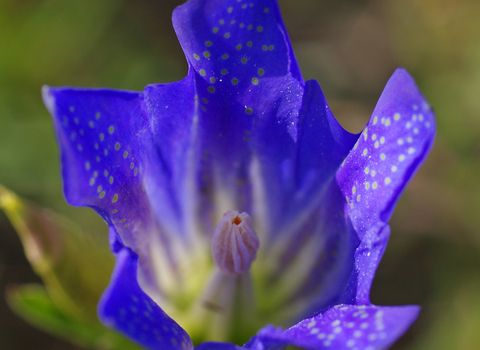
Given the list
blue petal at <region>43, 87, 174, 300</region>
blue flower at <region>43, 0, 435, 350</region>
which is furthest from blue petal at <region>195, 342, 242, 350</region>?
blue petal at <region>43, 87, 174, 300</region>

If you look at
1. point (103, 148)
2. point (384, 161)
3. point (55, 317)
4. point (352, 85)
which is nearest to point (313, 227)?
point (384, 161)

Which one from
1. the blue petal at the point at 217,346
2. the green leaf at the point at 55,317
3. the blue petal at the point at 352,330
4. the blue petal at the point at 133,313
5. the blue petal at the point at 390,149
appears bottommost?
the green leaf at the point at 55,317

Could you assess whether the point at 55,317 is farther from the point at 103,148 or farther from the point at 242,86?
the point at 242,86

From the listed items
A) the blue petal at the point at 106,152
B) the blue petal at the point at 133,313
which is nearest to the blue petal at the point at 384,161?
the blue petal at the point at 133,313

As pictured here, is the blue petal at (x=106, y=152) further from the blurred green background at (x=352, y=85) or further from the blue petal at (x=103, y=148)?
the blurred green background at (x=352, y=85)

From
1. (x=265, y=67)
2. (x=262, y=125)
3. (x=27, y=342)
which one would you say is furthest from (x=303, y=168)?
(x=27, y=342)

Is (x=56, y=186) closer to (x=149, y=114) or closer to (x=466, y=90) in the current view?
(x=149, y=114)
